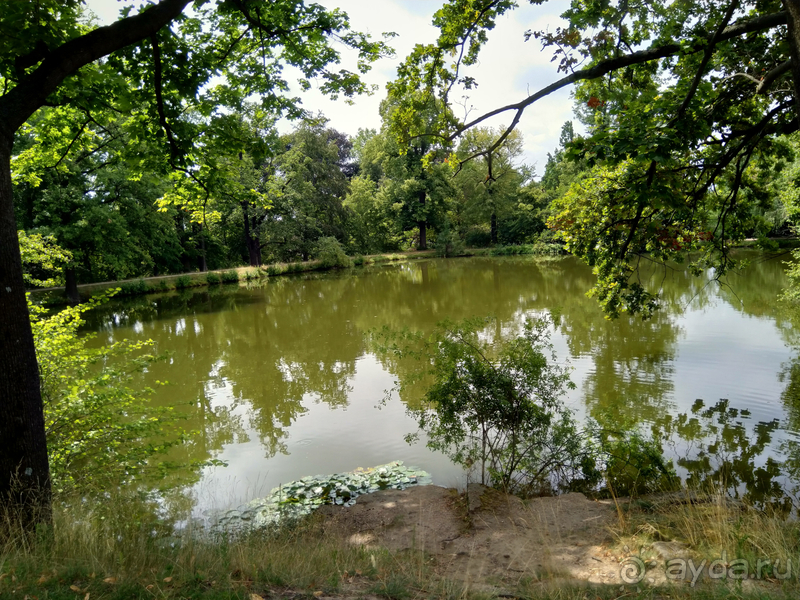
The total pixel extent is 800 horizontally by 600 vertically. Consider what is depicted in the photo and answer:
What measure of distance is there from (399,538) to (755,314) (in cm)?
1309

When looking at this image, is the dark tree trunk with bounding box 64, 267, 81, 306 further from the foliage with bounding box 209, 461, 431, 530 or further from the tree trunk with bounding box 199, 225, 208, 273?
the foliage with bounding box 209, 461, 431, 530

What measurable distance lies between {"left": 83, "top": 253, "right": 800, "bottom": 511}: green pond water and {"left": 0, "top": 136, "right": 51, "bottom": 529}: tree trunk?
7.02ft

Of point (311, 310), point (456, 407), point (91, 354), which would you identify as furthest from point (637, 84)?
point (311, 310)

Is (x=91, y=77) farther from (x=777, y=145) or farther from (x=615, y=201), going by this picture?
(x=777, y=145)

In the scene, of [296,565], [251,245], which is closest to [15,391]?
[296,565]

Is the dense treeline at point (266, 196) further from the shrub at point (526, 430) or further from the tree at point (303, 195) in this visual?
the shrub at point (526, 430)

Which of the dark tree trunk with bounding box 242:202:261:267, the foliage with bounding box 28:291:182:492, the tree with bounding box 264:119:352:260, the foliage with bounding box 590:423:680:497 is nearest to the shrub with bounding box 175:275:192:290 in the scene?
the dark tree trunk with bounding box 242:202:261:267

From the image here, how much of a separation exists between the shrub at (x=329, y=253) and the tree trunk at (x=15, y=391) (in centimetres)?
3013

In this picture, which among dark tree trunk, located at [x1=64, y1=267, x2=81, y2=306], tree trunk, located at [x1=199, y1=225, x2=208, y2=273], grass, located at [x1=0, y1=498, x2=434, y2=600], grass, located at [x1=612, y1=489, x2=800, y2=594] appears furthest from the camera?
tree trunk, located at [x1=199, y1=225, x2=208, y2=273]

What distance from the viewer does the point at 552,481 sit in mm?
5688

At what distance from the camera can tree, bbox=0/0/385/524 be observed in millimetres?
3191

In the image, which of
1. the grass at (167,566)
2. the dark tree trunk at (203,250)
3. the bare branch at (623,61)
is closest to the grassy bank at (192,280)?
the dark tree trunk at (203,250)

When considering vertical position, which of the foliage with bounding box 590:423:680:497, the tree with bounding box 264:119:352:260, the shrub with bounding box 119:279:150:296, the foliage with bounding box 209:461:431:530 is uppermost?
the tree with bounding box 264:119:352:260

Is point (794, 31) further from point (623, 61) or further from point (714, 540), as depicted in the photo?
point (714, 540)
